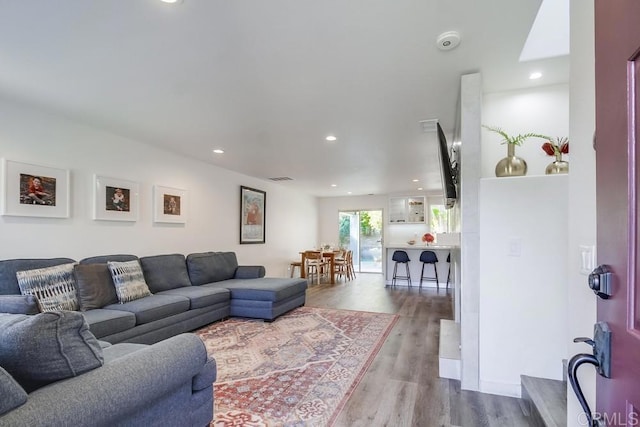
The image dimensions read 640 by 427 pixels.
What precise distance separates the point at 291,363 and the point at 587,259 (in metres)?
2.53

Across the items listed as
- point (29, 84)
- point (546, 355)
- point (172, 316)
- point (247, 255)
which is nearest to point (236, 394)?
point (172, 316)

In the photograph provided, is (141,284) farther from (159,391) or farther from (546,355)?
(546,355)

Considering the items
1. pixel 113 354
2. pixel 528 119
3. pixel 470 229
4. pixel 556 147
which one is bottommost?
pixel 113 354

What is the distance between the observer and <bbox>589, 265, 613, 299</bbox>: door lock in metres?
0.68

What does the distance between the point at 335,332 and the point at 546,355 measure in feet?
7.11

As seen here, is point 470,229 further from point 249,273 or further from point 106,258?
point 106,258

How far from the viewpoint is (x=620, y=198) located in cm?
66

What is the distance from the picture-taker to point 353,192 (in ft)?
28.8

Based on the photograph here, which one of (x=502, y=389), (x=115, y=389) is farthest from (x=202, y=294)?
(x=502, y=389)

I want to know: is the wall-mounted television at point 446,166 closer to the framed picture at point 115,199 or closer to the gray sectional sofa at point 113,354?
the gray sectional sofa at point 113,354

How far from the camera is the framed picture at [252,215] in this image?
20.5 feet

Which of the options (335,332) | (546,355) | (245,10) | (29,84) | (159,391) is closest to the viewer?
(159,391)

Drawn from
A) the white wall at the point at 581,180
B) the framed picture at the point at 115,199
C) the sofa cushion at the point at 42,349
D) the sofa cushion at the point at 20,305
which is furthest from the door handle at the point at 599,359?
the framed picture at the point at 115,199

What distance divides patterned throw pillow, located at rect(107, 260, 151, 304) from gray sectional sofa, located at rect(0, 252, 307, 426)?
0.06ft
